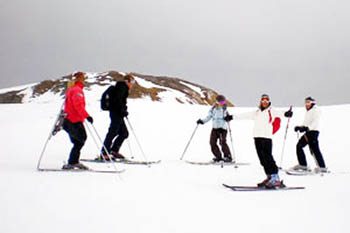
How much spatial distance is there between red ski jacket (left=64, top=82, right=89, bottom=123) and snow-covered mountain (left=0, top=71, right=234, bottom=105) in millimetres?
58758

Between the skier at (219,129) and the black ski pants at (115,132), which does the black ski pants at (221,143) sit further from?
the black ski pants at (115,132)

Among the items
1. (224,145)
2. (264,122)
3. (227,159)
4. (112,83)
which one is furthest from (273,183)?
(112,83)

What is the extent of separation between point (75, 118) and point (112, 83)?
68.5m

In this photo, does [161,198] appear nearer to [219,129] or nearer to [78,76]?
[78,76]

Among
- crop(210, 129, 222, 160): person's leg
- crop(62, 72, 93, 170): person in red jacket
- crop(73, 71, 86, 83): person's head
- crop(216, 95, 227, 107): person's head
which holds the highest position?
crop(73, 71, 86, 83): person's head

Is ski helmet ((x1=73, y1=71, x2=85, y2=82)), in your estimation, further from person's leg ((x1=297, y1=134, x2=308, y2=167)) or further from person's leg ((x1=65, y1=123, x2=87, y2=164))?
person's leg ((x1=297, y1=134, x2=308, y2=167))

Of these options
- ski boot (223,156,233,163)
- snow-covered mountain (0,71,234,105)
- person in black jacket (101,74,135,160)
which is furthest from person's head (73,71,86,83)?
snow-covered mountain (0,71,234,105)

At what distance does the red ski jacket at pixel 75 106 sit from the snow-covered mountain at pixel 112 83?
5876 centimetres

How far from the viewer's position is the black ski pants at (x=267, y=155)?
735 centimetres

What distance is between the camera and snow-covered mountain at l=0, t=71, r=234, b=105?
7162cm

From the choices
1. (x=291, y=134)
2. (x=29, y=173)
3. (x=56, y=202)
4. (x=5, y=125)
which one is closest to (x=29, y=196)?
(x=56, y=202)

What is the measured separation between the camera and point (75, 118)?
834 centimetres

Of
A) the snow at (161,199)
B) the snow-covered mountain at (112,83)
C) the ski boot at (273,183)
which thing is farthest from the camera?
the snow-covered mountain at (112,83)

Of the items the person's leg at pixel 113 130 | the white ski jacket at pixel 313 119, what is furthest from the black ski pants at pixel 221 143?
the person's leg at pixel 113 130
